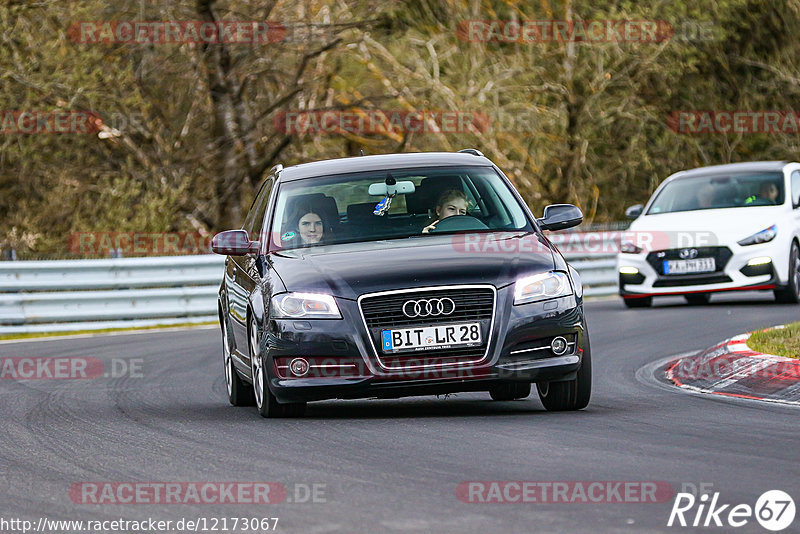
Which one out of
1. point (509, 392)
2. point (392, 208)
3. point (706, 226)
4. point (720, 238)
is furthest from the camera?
point (706, 226)

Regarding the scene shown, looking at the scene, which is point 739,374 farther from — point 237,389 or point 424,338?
point 237,389

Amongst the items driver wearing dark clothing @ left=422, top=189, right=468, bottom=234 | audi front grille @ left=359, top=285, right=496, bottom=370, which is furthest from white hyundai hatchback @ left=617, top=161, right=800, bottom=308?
audi front grille @ left=359, top=285, right=496, bottom=370

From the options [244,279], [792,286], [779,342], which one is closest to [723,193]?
[792,286]

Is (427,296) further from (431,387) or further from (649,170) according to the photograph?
(649,170)

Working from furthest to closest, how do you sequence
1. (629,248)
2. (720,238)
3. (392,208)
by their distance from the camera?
(629,248) → (720,238) → (392,208)

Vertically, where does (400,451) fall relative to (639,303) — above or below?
above

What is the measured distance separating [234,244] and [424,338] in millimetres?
2000

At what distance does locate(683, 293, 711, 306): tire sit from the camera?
67.6 feet

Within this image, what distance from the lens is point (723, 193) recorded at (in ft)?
66.0

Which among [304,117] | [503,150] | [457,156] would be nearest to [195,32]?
[304,117]

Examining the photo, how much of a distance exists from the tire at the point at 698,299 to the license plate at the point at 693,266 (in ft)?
5.44

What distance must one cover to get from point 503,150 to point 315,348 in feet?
82.6

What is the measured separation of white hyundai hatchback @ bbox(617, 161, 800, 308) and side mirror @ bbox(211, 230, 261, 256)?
31.7 ft

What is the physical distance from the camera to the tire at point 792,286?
19094 millimetres
